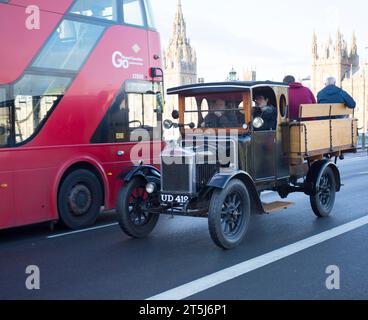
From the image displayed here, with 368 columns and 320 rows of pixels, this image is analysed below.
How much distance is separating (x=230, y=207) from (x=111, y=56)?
3.93 meters

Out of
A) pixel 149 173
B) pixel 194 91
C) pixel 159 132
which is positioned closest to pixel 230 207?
pixel 149 173

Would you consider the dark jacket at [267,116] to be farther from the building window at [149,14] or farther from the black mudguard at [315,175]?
the building window at [149,14]

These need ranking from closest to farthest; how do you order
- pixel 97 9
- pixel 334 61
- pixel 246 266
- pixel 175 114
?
pixel 246 266
pixel 175 114
pixel 97 9
pixel 334 61

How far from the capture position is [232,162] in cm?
716

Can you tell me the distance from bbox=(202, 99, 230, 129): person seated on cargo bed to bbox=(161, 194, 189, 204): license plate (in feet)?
5.01

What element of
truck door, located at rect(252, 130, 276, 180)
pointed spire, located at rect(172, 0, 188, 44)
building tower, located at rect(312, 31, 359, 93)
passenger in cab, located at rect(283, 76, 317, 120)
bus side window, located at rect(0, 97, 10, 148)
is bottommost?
truck door, located at rect(252, 130, 276, 180)

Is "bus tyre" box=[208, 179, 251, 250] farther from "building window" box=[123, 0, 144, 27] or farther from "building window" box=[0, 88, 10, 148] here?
"building window" box=[123, 0, 144, 27]

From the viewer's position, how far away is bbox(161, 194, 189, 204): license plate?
6988 mm

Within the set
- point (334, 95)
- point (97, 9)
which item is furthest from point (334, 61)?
point (97, 9)

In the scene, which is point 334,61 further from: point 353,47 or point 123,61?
point 123,61

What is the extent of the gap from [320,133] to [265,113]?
5.08ft

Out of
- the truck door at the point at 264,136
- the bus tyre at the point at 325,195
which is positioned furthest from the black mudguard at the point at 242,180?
the bus tyre at the point at 325,195

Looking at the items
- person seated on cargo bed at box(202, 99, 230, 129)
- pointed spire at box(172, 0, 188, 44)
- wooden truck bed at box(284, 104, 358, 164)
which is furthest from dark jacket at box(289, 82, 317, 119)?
pointed spire at box(172, 0, 188, 44)
